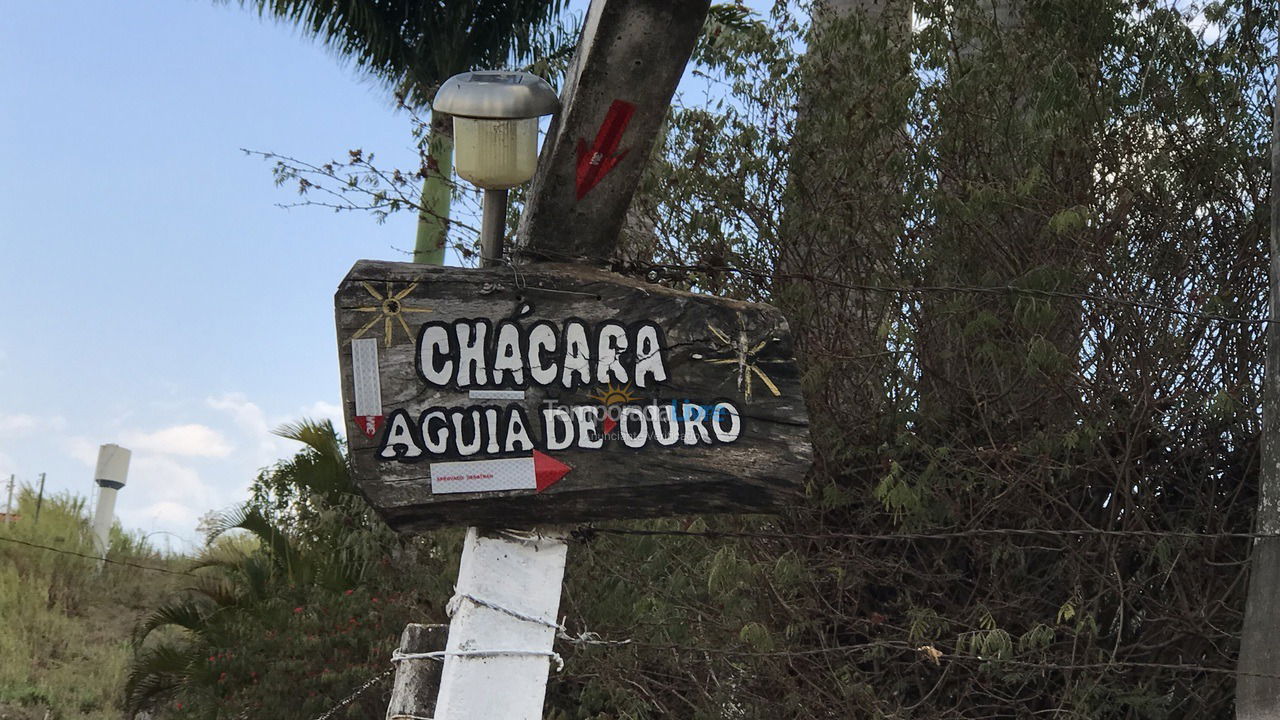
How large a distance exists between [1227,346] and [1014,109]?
1.95 meters

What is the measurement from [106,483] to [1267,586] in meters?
15.8

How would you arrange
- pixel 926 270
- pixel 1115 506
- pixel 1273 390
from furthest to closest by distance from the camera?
pixel 926 270 → pixel 1115 506 → pixel 1273 390

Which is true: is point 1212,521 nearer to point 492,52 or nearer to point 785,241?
point 785,241

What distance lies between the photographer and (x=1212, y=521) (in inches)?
293

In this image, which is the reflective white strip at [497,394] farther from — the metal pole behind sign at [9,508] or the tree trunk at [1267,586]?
the metal pole behind sign at [9,508]

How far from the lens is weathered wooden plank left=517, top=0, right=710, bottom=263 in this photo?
13.9 ft

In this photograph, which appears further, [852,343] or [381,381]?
[852,343]

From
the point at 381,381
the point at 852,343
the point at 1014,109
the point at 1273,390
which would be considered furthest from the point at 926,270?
the point at 381,381

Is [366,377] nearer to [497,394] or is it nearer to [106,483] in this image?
[497,394]

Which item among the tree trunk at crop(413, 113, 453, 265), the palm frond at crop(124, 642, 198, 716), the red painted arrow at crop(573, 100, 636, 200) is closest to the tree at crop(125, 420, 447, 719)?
the palm frond at crop(124, 642, 198, 716)

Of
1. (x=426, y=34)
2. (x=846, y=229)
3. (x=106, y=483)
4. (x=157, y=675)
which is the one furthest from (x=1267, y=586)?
(x=106, y=483)

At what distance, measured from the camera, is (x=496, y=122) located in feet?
13.7

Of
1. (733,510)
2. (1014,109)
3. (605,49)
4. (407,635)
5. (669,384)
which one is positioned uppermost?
(1014,109)

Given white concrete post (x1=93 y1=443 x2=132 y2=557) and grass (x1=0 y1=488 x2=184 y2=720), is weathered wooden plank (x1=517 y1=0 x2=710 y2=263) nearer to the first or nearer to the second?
grass (x1=0 y1=488 x2=184 y2=720)
